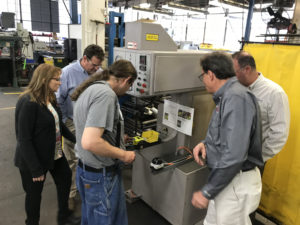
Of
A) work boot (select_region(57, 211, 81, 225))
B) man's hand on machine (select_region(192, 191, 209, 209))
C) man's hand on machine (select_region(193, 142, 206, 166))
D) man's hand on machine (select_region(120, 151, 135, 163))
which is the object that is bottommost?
work boot (select_region(57, 211, 81, 225))

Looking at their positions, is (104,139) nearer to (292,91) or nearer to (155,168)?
(155,168)

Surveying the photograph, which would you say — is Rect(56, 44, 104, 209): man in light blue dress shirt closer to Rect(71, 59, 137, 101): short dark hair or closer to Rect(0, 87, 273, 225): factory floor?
Rect(0, 87, 273, 225): factory floor

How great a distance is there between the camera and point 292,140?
6.42 feet

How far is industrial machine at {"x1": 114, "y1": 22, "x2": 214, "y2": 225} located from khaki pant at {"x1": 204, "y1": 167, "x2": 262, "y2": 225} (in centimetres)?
55

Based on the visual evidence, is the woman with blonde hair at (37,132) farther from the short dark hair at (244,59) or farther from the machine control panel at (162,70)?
the short dark hair at (244,59)

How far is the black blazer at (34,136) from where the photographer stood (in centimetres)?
151

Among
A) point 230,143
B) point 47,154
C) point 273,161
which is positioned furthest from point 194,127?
point 47,154

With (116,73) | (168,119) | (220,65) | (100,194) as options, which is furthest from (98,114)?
(168,119)

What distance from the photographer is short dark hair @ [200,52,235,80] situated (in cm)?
119

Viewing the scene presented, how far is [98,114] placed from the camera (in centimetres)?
117

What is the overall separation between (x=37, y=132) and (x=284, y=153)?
77.7 inches

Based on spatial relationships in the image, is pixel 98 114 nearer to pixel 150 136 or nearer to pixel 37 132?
pixel 37 132

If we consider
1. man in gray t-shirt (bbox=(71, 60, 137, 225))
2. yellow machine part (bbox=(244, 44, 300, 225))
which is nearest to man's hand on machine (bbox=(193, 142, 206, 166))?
man in gray t-shirt (bbox=(71, 60, 137, 225))

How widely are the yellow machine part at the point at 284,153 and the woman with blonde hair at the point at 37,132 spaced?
177 centimetres
